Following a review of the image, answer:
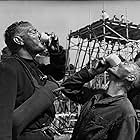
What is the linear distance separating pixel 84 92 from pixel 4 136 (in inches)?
63.5

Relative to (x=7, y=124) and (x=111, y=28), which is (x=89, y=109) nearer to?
(x=7, y=124)

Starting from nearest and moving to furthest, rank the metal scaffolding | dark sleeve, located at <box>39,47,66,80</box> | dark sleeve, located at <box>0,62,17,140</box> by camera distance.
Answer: dark sleeve, located at <box>0,62,17,140</box> < dark sleeve, located at <box>39,47,66,80</box> < the metal scaffolding

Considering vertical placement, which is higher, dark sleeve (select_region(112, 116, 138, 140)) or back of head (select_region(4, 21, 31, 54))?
back of head (select_region(4, 21, 31, 54))

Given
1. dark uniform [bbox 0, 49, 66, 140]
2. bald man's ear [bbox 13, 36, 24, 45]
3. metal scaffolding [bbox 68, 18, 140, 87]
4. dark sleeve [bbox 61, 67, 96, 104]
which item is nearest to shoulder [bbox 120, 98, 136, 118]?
dark uniform [bbox 0, 49, 66, 140]

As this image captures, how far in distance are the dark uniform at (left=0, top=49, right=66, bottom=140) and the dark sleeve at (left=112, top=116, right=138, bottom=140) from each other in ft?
1.73

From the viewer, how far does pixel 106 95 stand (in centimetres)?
290

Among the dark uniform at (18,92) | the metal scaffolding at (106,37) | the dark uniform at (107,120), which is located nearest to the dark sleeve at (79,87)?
the dark uniform at (107,120)

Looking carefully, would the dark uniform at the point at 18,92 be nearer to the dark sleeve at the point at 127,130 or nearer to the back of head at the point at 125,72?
the dark sleeve at the point at 127,130

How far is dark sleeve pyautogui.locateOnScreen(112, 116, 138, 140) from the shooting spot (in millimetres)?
2457

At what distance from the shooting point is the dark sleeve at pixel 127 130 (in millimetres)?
2457

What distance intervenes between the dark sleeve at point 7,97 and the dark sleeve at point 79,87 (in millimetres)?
1278

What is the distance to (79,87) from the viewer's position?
3373mm

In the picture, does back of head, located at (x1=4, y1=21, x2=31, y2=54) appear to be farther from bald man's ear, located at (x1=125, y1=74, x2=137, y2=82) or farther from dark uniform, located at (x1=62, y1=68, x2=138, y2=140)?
bald man's ear, located at (x1=125, y1=74, x2=137, y2=82)

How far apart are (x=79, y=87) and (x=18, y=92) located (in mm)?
1265
